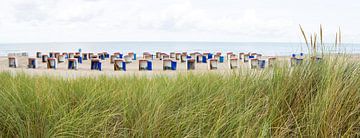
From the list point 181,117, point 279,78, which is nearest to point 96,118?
point 181,117

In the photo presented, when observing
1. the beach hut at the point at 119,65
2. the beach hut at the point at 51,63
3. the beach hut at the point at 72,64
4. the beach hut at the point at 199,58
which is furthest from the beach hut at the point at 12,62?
the beach hut at the point at 199,58

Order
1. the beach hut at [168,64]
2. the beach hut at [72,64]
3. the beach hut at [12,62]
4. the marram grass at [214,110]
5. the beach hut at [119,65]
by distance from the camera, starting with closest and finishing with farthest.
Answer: the marram grass at [214,110], the beach hut at [119,65], the beach hut at [168,64], the beach hut at [72,64], the beach hut at [12,62]

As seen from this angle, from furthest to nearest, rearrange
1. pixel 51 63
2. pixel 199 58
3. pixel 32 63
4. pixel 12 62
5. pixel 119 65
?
pixel 199 58, pixel 12 62, pixel 32 63, pixel 51 63, pixel 119 65

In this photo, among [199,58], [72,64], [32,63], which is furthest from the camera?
[199,58]

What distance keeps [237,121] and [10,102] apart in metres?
1.67

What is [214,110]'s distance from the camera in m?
2.26

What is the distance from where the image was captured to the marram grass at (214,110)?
2.02 meters

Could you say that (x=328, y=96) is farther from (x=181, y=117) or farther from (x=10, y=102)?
(x=10, y=102)

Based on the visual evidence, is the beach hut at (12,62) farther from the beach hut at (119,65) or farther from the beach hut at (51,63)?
the beach hut at (119,65)

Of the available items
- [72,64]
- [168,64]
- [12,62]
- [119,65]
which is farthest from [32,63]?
[168,64]

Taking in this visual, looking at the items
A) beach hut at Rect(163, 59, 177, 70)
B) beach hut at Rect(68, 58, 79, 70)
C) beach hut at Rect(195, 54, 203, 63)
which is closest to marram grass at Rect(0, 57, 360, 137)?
beach hut at Rect(163, 59, 177, 70)

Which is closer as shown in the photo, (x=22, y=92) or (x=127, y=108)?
(x=127, y=108)

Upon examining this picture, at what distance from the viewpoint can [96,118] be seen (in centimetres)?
227

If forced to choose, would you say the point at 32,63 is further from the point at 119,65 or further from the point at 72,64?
the point at 119,65
